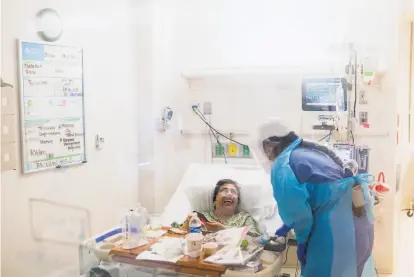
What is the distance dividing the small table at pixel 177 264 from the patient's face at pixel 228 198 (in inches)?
19.8

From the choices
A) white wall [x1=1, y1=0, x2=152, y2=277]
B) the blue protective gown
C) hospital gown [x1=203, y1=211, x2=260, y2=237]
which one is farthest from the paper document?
white wall [x1=1, y1=0, x2=152, y2=277]

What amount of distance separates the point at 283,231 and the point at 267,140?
421 mm

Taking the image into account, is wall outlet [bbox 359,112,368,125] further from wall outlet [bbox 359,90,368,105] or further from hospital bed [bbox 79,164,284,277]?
hospital bed [bbox 79,164,284,277]

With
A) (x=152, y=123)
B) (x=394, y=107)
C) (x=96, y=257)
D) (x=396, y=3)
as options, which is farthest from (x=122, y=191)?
(x=396, y=3)

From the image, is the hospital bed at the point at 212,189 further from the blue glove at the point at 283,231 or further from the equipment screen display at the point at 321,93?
the equipment screen display at the point at 321,93

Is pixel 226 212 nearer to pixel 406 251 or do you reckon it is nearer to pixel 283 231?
pixel 283 231

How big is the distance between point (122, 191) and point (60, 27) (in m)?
0.98

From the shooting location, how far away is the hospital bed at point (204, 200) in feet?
6.83

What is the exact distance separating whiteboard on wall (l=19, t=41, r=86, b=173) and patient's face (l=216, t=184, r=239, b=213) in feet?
2.44

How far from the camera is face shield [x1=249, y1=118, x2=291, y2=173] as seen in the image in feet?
6.47

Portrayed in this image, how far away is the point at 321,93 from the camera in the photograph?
7.25 feet

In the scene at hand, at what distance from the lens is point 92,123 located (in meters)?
2.33

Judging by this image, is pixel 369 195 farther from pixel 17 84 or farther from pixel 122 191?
pixel 17 84

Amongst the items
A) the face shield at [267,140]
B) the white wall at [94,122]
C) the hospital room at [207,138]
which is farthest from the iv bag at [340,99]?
the white wall at [94,122]
